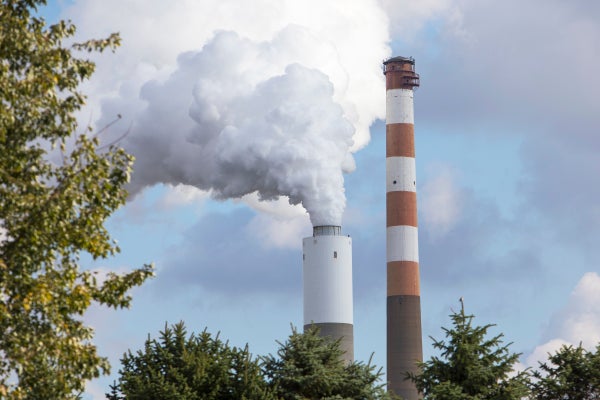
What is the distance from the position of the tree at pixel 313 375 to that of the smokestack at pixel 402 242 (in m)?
30.4

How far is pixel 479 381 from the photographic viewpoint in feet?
114

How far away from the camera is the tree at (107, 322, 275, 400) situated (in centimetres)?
3466

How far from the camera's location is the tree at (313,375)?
3525 centimetres

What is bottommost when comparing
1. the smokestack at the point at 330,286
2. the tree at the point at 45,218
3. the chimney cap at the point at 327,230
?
the tree at the point at 45,218

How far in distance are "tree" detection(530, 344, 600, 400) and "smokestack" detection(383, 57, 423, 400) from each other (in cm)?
2676

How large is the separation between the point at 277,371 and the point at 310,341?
141 centimetres

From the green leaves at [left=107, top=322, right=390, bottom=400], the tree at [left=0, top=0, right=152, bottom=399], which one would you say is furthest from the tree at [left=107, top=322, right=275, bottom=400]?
the tree at [left=0, top=0, right=152, bottom=399]

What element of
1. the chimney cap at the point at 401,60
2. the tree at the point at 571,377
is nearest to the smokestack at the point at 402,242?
the chimney cap at the point at 401,60

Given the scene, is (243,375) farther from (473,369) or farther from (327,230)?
(327,230)

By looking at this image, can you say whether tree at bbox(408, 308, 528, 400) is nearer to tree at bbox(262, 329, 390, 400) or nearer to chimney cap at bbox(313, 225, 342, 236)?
tree at bbox(262, 329, 390, 400)

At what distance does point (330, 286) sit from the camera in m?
58.2

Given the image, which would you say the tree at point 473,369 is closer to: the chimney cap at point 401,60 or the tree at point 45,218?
the tree at point 45,218

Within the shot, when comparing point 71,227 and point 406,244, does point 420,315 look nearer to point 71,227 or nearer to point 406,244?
point 406,244

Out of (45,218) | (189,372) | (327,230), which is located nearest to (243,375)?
(189,372)
